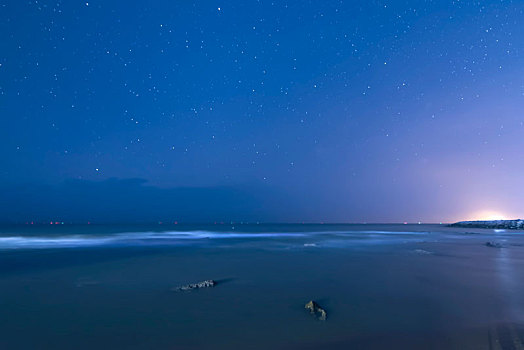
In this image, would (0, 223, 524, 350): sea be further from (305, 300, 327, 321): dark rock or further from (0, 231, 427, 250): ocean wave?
(0, 231, 427, 250): ocean wave

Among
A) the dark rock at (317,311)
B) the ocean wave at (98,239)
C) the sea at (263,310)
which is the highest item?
the dark rock at (317,311)

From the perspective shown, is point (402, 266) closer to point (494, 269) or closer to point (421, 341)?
point (494, 269)

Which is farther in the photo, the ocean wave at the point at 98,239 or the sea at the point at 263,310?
the ocean wave at the point at 98,239

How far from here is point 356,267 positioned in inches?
757

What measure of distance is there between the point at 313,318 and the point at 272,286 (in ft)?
15.9

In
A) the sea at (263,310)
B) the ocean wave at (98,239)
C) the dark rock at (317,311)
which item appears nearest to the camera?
the sea at (263,310)

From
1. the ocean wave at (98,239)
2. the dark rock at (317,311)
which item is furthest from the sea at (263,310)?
the ocean wave at (98,239)

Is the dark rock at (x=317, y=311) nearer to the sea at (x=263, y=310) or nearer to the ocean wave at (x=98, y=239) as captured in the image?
the sea at (x=263, y=310)

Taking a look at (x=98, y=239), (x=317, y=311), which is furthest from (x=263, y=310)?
(x=98, y=239)

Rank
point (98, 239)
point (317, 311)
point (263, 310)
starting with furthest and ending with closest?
point (98, 239), point (263, 310), point (317, 311)

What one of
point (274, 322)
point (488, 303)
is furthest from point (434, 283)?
point (274, 322)

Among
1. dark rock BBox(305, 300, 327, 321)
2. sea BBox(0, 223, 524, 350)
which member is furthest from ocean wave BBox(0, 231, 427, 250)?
dark rock BBox(305, 300, 327, 321)

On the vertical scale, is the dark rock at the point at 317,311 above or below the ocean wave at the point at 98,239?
above

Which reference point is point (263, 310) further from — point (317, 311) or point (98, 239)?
point (98, 239)
